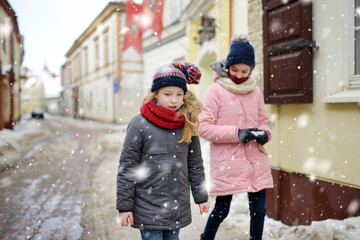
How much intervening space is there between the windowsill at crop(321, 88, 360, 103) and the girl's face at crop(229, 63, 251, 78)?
0.81m

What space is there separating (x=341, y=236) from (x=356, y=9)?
6.34 ft

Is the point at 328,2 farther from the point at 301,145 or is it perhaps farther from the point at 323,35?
the point at 301,145

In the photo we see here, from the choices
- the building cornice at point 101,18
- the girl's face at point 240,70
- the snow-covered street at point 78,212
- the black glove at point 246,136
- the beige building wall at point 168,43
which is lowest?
the snow-covered street at point 78,212

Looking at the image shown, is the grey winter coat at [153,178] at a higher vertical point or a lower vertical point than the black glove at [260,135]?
lower

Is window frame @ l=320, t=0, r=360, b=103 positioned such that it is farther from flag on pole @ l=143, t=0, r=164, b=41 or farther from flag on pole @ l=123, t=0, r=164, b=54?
flag on pole @ l=143, t=0, r=164, b=41

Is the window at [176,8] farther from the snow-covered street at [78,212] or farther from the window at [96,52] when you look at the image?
the window at [96,52]

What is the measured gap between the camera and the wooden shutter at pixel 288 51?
330cm

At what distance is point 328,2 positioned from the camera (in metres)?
3.19

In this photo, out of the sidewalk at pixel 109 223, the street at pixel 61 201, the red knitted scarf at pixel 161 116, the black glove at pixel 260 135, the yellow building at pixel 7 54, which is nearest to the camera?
the red knitted scarf at pixel 161 116

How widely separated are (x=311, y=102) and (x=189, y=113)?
5.11 ft

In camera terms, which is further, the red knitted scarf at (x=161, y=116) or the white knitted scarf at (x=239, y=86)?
the white knitted scarf at (x=239, y=86)

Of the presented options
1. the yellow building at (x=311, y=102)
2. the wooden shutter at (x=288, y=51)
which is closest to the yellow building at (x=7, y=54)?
Answer: the wooden shutter at (x=288, y=51)

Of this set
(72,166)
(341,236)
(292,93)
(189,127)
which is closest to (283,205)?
(341,236)

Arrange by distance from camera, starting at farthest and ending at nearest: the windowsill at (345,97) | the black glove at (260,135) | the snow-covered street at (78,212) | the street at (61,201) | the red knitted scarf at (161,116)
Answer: the street at (61,201) → the snow-covered street at (78,212) → the windowsill at (345,97) → the black glove at (260,135) → the red knitted scarf at (161,116)
